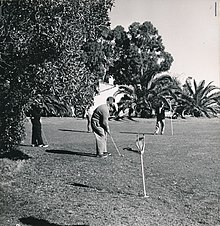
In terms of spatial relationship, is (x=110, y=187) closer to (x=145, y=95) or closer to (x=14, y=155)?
(x=14, y=155)

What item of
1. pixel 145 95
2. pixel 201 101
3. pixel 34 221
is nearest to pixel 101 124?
pixel 34 221

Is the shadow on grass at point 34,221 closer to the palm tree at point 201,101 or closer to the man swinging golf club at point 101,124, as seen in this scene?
the man swinging golf club at point 101,124

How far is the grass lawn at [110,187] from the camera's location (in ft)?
22.9

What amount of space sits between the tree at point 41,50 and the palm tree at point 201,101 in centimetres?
A: 2530

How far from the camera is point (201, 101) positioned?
1395 inches

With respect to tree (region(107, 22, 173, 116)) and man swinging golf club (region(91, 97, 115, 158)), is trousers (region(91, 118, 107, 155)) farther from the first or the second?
tree (region(107, 22, 173, 116))

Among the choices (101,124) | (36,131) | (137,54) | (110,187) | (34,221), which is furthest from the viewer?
(137,54)

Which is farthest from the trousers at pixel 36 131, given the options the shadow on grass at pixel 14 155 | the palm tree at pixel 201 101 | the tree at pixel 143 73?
the palm tree at pixel 201 101

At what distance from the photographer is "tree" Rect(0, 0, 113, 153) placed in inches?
349

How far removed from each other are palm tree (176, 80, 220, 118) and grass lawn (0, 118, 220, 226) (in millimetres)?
19844

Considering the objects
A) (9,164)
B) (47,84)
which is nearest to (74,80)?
(47,84)

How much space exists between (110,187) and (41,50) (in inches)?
129

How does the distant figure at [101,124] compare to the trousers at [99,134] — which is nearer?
the distant figure at [101,124]

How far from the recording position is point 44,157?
12.6 metres
